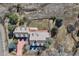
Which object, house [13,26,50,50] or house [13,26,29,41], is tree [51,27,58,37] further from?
house [13,26,29,41]

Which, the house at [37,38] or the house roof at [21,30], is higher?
the house roof at [21,30]

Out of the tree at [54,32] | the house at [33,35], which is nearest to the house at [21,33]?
the house at [33,35]

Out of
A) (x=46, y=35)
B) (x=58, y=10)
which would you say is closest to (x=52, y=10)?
(x=58, y=10)

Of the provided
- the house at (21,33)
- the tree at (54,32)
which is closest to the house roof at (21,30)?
the house at (21,33)

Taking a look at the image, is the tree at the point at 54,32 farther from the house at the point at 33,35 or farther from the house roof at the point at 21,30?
the house roof at the point at 21,30

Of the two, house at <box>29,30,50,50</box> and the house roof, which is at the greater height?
the house roof

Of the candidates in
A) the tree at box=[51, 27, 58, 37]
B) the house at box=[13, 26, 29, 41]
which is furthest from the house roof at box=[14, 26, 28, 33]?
the tree at box=[51, 27, 58, 37]

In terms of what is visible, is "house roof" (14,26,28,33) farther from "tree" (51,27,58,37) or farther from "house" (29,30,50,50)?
"tree" (51,27,58,37)

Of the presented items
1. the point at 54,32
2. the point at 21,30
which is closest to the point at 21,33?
the point at 21,30

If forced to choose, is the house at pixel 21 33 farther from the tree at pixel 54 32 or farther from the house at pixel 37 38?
the tree at pixel 54 32

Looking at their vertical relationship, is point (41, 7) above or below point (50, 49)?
above

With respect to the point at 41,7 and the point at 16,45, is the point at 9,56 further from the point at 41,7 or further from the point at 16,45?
the point at 41,7
